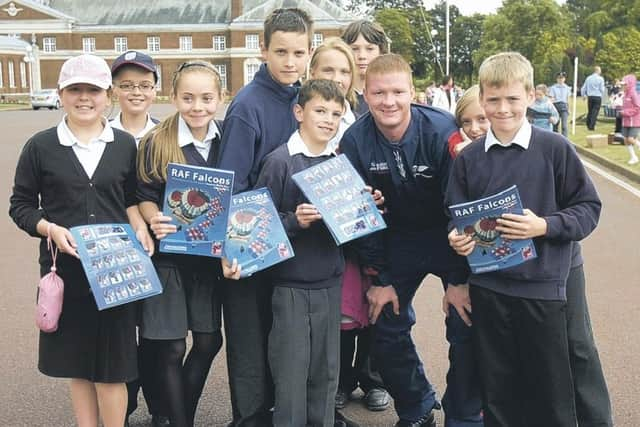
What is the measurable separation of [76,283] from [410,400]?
1.97m

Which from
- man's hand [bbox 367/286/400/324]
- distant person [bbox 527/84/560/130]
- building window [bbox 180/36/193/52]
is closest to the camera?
man's hand [bbox 367/286/400/324]

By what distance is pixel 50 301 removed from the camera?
3621mm

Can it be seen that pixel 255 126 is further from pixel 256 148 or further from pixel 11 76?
pixel 11 76

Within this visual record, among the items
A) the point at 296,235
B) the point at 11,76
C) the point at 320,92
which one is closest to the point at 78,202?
the point at 296,235

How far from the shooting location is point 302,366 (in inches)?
158

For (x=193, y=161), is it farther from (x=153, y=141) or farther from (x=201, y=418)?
(x=201, y=418)

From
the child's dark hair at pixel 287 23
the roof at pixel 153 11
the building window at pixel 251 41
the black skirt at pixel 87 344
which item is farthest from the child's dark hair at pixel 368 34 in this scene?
the roof at pixel 153 11

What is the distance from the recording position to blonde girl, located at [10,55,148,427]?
3.75 m

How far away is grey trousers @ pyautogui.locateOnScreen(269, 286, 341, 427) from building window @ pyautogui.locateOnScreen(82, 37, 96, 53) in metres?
93.0

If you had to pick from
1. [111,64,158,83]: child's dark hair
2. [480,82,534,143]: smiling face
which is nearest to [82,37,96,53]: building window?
[111,64,158,83]: child's dark hair

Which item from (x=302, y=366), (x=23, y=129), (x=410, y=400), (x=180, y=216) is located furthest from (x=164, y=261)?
(x=23, y=129)

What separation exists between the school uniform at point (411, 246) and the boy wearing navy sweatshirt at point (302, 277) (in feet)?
0.98

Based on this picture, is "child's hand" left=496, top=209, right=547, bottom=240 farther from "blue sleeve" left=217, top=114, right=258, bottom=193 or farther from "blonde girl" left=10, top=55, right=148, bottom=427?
"blonde girl" left=10, top=55, right=148, bottom=427

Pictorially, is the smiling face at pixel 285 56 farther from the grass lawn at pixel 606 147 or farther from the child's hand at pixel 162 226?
the grass lawn at pixel 606 147
